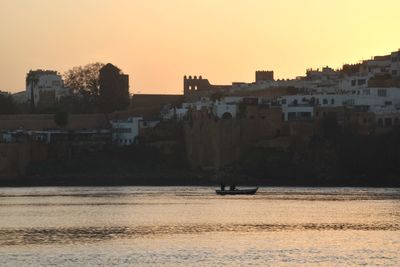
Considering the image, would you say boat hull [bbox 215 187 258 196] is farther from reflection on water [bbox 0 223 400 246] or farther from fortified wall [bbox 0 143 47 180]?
fortified wall [bbox 0 143 47 180]

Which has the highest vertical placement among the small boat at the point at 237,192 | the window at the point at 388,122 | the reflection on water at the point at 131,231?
the window at the point at 388,122

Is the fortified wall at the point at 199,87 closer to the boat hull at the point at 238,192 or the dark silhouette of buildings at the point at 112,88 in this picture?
the dark silhouette of buildings at the point at 112,88

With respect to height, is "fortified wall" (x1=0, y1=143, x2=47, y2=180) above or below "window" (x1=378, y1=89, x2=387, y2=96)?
below

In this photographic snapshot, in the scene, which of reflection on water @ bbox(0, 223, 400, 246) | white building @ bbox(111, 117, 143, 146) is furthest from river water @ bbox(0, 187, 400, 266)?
white building @ bbox(111, 117, 143, 146)

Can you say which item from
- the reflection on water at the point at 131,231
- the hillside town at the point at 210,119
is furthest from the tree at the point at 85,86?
the reflection on water at the point at 131,231

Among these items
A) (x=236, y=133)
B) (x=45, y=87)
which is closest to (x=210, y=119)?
(x=236, y=133)

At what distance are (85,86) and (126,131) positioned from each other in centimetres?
2451

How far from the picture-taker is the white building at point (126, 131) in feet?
360

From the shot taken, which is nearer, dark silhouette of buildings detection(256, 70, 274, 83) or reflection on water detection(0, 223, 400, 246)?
reflection on water detection(0, 223, 400, 246)

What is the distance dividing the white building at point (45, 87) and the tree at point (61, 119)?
61.8ft

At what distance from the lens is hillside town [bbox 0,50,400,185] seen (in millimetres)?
99062

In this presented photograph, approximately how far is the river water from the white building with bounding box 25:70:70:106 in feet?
155

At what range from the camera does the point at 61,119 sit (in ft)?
365

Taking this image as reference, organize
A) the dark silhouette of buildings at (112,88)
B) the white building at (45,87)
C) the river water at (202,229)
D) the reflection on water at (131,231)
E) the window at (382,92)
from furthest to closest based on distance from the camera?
the white building at (45,87) < the dark silhouette of buildings at (112,88) < the window at (382,92) < the reflection on water at (131,231) < the river water at (202,229)
